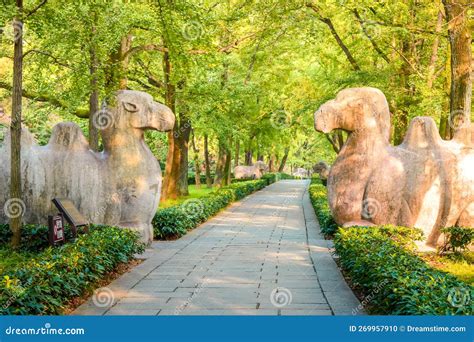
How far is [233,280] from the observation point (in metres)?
7.76

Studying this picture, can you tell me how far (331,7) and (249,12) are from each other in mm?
3129

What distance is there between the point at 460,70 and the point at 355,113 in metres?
2.63

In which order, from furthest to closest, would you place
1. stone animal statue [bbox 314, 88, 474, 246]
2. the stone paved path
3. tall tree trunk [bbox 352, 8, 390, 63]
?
tall tree trunk [bbox 352, 8, 390, 63] < stone animal statue [bbox 314, 88, 474, 246] < the stone paved path

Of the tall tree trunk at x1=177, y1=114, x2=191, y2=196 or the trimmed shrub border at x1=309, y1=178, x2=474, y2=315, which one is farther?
the tall tree trunk at x1=177, y1=114, x2=191, y2=196

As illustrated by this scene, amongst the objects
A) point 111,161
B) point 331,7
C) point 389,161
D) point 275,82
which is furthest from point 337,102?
point 275,82

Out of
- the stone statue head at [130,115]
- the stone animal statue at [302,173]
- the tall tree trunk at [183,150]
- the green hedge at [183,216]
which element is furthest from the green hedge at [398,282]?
the stone animal statue at [302,173]

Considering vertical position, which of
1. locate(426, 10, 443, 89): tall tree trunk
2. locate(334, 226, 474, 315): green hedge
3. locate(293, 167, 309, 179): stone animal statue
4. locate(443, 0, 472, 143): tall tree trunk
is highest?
locate(426, 10, 443, 89): tall tree trunk

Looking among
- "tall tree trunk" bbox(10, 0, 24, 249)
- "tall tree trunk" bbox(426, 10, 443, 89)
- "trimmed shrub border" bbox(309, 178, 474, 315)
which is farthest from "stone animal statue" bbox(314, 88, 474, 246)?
"tall tree trunk" bbox(426, 10, 443, 89)

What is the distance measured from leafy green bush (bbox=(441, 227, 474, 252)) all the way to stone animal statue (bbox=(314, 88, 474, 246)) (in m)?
0.62

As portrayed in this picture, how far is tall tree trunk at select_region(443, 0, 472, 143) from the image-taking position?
11.0 m

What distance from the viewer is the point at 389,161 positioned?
10688mm

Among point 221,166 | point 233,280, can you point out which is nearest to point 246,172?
point 221,166

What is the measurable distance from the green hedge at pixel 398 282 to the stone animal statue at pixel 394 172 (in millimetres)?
2241

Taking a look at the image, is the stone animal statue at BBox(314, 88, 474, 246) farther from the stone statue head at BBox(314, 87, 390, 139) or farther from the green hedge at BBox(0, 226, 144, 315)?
the green hedge at BBox(0, 226, 144, 315)
